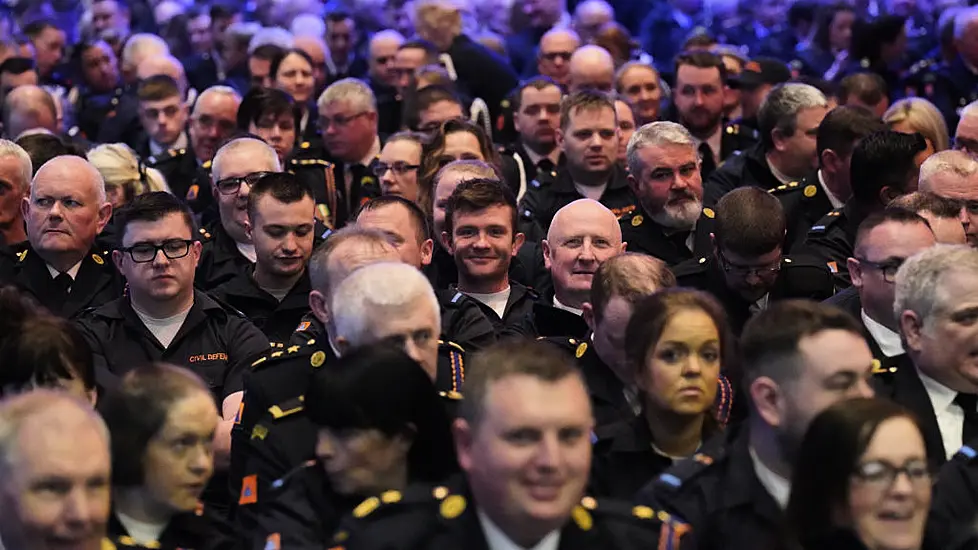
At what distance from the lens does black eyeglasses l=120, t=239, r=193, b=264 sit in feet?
23.9

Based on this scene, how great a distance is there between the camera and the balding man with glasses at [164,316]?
7156mm

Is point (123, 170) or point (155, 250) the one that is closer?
point (155, 250)

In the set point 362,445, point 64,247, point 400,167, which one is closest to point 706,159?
point 400,167

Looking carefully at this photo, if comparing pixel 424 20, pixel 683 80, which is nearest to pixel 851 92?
pixel 683 80

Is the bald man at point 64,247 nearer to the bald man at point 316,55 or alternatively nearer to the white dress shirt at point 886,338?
the white dress shirt at point 886,338

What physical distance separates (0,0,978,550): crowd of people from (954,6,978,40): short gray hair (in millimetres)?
41

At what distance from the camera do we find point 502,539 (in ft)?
15.1

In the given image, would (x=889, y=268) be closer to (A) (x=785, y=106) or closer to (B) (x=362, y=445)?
(B) (x=362, y=445)

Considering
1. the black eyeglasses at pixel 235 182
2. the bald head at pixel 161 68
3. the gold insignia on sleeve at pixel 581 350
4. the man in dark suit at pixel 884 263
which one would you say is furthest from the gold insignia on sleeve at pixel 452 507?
the bald head at pixel 161 68

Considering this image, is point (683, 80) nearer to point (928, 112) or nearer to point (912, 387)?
point (928, 112)

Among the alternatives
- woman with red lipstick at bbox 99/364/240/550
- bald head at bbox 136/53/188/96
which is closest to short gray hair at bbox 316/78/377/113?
bald head at bbox 136/53/188/96

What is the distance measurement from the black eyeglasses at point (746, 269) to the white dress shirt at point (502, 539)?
2883 mm

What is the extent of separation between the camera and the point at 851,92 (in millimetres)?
11086

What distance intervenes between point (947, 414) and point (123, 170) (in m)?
5.05
